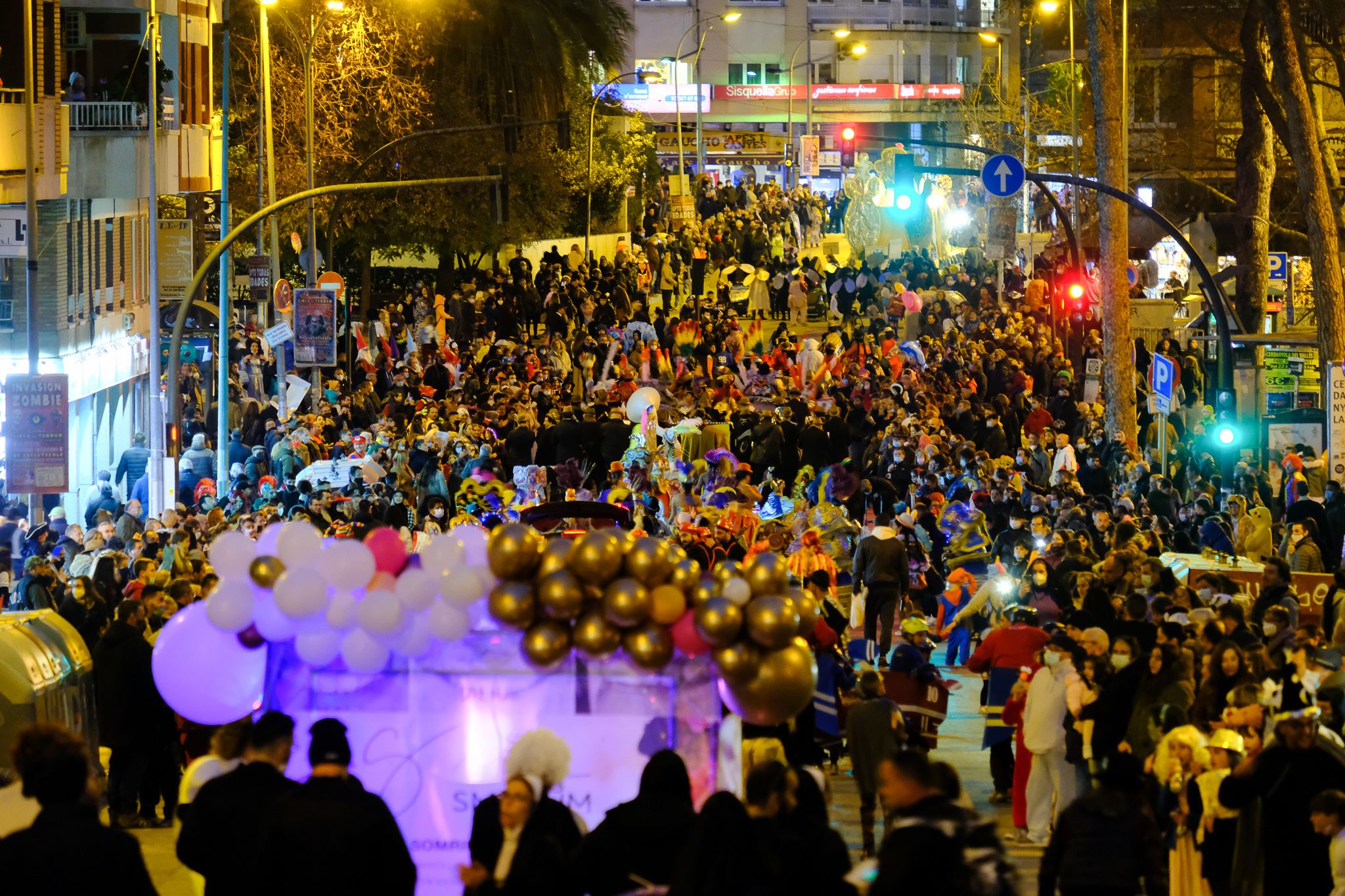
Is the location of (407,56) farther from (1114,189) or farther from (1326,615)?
(1326,615)

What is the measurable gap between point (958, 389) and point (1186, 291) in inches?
646

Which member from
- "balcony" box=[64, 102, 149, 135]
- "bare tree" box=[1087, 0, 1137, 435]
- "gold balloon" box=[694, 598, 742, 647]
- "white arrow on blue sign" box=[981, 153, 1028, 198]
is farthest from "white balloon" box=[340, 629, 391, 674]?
"balcony" box=[64, 102, 149, 135]

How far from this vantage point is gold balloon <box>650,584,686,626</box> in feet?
29.8

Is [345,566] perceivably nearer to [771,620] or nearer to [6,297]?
[771,620]

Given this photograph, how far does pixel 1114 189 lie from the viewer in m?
25.9

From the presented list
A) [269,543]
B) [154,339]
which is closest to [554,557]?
[269,543]

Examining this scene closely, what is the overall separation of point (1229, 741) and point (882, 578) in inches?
311

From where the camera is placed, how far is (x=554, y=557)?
920 centimetres

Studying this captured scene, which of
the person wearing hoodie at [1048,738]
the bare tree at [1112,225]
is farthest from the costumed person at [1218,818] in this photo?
the bare tree at [1112,225]

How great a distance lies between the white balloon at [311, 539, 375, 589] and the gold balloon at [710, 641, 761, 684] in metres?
1.62

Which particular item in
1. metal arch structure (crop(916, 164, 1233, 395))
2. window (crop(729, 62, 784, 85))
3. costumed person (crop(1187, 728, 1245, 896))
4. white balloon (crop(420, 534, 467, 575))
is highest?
window (crop(729, 62, 784, 85))

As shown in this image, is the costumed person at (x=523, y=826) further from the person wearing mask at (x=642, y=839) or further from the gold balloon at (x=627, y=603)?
the gold balloon at (x=627, y=603)

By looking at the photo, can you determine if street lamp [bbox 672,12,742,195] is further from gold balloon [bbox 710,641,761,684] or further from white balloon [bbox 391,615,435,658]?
gold balloon [bbox 710,641,761,684]

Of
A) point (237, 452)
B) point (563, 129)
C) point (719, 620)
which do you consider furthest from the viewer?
point (563, 129)
